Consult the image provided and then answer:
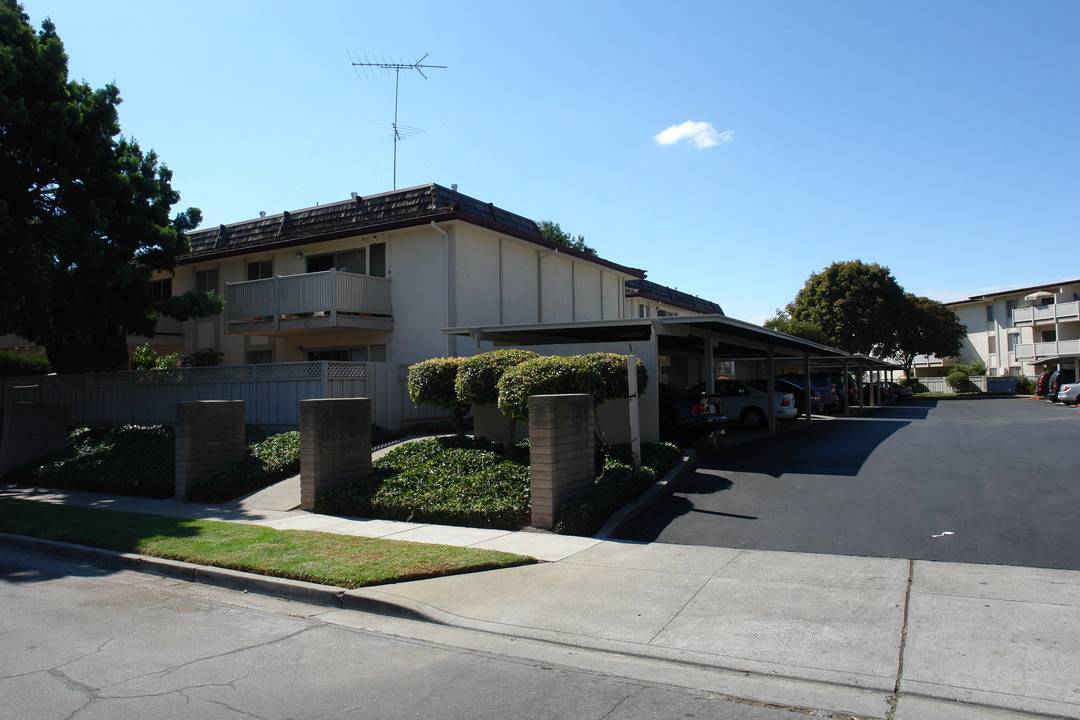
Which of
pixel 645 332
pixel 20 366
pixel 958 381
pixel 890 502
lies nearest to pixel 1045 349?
pixel 958 381

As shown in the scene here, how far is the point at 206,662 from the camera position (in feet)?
17.5

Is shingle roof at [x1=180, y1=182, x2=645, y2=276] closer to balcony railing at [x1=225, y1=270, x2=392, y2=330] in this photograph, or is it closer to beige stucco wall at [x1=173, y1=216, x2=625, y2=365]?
beige stucco wall at [x1=173, y1=216, x2=625, y2=365]

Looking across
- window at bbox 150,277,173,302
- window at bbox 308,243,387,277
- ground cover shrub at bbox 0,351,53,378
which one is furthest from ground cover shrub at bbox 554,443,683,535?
ground cover shrub at bbox 0,351,53,378

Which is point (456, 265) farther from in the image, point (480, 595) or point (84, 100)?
point (480, 595)

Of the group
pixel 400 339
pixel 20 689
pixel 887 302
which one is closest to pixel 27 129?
pixel 400 339

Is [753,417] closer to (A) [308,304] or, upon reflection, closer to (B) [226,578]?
(A) [308,304]

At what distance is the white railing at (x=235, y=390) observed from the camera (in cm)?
Result: 1656

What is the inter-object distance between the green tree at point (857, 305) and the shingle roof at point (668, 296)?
7.80 m

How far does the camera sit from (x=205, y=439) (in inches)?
522

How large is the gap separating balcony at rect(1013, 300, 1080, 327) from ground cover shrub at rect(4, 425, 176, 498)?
54104mm

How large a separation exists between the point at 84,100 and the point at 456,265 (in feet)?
29.6

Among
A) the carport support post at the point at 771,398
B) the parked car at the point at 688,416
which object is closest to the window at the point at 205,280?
the parked car at the point at 688,416

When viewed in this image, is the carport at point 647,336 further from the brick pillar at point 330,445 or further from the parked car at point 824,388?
the parked car at point 824,388

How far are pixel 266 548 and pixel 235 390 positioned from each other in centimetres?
983
